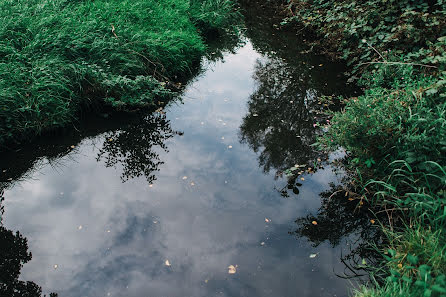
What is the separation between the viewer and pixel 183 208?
11.9ft

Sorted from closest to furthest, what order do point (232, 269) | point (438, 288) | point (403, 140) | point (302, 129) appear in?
point (438, 288) → point (232, 269) → point (403, 140) → point (302, 129)

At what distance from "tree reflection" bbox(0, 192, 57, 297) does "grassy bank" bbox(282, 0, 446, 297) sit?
2.74 meters

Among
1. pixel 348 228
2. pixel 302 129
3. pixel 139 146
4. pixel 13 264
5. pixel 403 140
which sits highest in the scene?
pixel 139 146

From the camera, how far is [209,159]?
4.39 m

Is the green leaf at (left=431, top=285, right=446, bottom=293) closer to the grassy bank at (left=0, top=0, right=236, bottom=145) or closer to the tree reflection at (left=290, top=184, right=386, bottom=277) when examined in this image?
the tree reflection at (left=290, top=184, right=386, bottom=277)

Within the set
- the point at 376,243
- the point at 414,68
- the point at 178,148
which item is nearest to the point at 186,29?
the point at 178,148

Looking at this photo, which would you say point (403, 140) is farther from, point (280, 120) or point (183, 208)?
point (183, 208)

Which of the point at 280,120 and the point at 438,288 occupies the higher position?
the point at 280,120

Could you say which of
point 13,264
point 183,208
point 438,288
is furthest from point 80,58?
point 438,288

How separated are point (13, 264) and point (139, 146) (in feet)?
6.66

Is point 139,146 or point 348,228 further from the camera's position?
point 139,146

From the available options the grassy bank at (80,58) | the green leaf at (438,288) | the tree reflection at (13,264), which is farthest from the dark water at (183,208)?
the green leaf at (438,288)

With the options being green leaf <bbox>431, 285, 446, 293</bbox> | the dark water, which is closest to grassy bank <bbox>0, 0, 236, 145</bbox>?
the dark water

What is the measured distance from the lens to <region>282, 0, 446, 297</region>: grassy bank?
2560 mm
